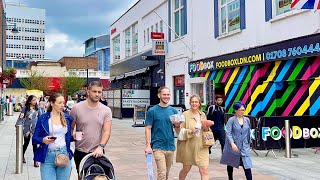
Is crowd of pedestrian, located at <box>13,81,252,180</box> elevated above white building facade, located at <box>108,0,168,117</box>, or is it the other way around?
white building facade, located at <box>108,0,168,117</box>

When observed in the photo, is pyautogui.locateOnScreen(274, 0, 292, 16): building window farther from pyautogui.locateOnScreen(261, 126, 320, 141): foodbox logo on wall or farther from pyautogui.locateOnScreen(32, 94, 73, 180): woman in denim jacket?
pyautogui.locateOnScreen(32, 94, 73, 180): woman in denim jacket

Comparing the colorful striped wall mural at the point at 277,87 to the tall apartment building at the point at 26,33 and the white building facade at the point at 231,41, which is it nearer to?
the white building facade at the point at 231,41

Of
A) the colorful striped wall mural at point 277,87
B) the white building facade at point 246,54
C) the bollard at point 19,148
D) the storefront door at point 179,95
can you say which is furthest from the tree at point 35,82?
the bollard at point 19,148

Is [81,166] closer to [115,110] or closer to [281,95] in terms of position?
[281,95]

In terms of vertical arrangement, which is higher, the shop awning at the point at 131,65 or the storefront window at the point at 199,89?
the shop awning at the point at 131,65

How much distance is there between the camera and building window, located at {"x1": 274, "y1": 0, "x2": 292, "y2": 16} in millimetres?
15078

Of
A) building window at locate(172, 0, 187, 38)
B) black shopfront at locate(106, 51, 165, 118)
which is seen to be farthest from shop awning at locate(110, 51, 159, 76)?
building window at locate(172, 0, 187, 38)

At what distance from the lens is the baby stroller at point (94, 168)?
4938 millimetres

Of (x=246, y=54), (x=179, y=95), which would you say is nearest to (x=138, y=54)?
(x=179, y=95)

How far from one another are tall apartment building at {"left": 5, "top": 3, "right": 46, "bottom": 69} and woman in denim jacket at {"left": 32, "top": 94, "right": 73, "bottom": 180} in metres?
125

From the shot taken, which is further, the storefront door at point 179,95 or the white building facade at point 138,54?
the white building facade at point 138,54

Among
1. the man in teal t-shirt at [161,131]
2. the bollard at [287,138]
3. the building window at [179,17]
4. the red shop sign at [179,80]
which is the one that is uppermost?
the building window at [179,17]

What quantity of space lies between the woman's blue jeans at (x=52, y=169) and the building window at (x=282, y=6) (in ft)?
39.2

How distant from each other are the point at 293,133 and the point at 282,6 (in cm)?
576
